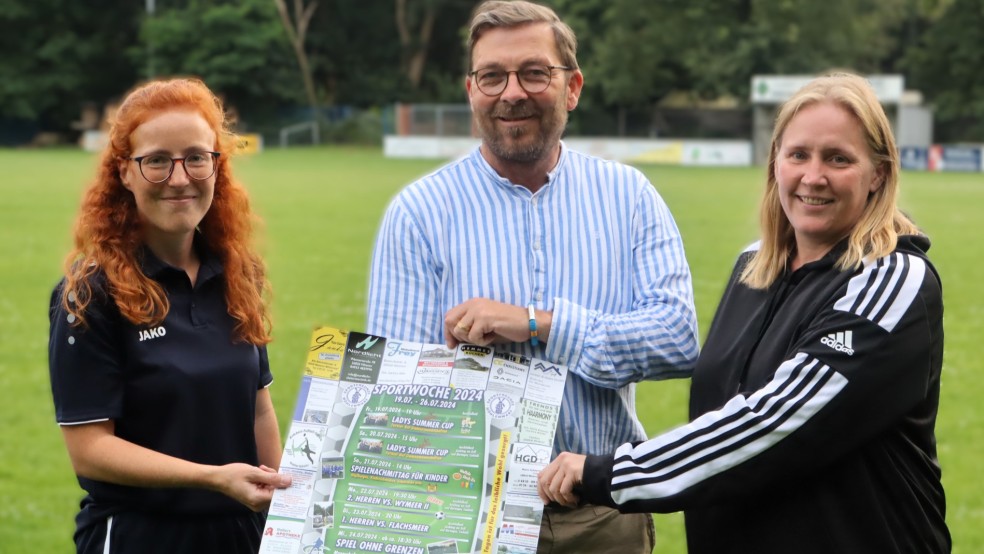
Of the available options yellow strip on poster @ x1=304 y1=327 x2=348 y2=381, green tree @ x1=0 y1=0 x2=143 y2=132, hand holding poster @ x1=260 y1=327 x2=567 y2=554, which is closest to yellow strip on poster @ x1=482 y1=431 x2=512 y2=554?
hand holding poster @ x1=260 y1=327 x2=567 y2=554

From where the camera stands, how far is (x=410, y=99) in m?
70.3

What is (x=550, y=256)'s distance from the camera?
345cm

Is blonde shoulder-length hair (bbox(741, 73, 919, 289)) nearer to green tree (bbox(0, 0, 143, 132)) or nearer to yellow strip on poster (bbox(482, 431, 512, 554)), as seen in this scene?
yellow strip on poster (bbox(482, 431, 512, 554))

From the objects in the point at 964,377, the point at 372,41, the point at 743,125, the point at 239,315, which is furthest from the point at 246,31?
the point at 239,315

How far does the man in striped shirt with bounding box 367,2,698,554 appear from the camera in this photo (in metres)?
3.28

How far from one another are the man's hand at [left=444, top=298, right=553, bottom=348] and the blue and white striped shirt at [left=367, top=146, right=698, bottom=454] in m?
0.09

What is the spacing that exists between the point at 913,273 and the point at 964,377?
8.85 meters

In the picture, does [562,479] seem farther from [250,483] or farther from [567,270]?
[250,483]

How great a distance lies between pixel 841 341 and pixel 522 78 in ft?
3.70

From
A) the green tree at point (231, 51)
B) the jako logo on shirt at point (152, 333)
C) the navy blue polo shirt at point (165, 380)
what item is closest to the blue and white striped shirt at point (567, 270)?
the navy blue polo shirt at point (165, 380)

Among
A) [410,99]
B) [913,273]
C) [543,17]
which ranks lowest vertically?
[410,99]

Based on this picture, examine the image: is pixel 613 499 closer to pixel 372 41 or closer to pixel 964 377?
pixel 964 377

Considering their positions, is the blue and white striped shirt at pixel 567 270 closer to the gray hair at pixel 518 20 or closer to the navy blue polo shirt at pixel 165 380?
the gray hair at pixel 518 20

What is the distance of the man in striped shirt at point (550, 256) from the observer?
3281 millimetres
